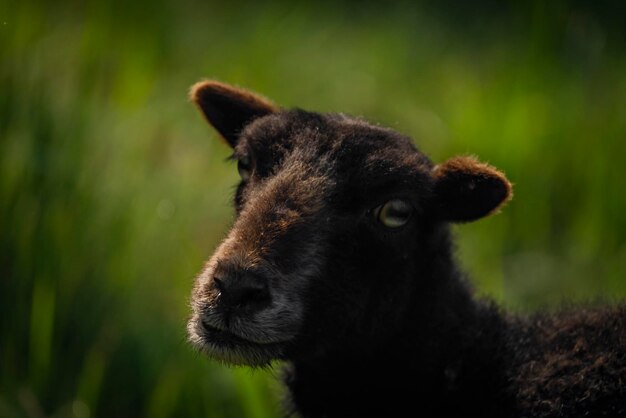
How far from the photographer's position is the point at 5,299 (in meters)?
5.46

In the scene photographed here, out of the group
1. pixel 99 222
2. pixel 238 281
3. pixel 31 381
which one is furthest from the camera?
pixel 99 222

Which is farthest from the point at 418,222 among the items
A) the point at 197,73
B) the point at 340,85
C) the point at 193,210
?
the point at 340,85

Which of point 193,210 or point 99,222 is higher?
point 193,210

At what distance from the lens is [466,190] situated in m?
4.93

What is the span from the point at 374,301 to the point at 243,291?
862 millimetres

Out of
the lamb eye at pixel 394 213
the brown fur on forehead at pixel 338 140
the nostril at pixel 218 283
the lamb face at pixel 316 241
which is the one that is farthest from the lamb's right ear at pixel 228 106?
the nostril at pixel 218 283

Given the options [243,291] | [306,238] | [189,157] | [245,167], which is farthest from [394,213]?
[189,157]

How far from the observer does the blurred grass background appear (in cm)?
562

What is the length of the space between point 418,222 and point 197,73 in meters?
5.19

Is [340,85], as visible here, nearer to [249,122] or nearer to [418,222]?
[249,122]

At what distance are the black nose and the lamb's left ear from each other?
1.20 metres

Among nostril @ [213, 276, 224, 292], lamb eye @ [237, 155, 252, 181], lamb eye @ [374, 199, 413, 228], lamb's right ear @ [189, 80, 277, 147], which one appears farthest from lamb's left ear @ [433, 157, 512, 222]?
nostril @ [213, 276, 224, 292]

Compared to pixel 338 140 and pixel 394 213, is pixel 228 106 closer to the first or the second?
pixel 338 140

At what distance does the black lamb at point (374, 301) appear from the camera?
4289mm
